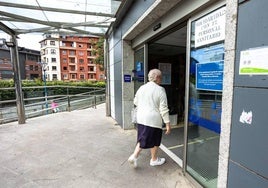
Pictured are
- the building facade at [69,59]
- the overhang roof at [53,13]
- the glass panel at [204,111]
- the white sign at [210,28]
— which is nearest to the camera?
the white sign at [210,28]

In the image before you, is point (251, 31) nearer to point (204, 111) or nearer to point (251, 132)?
point (251, 132)

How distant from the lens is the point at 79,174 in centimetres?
231

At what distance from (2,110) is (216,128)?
5.99 m

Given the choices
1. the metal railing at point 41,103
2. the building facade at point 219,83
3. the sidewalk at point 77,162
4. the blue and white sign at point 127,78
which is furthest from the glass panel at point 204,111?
the metal railing at point 41,103

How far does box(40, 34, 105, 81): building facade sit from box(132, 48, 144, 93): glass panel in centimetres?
3345

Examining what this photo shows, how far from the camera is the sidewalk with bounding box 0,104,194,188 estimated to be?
2131 mm

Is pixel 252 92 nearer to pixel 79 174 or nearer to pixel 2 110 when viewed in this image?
pixel 79 174

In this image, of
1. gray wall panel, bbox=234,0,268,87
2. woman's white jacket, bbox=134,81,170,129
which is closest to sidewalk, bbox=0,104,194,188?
woman's white jacket, bbox=134,81,170,129

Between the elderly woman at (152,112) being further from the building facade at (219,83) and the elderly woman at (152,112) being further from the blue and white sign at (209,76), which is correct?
the blue and white sign at (209,76)

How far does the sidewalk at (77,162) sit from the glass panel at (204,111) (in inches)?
11.5

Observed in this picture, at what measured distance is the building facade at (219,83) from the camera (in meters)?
1.10

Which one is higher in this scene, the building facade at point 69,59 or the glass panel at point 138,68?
the building facade at point 69,59

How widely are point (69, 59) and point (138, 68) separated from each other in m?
40.1

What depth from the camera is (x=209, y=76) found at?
1.75 m
